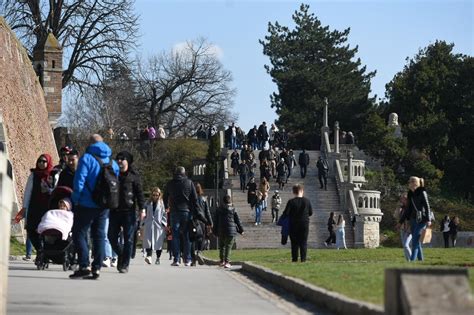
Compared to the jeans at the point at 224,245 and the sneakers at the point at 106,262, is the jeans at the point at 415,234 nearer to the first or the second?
the jeans at the point at 224,245

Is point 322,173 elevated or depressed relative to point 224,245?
elevated

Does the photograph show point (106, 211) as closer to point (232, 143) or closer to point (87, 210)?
point (87, 210)

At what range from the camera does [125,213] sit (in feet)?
67.7

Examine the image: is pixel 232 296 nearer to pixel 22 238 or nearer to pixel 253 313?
pixel 253 313

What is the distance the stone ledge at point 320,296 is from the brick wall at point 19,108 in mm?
19717

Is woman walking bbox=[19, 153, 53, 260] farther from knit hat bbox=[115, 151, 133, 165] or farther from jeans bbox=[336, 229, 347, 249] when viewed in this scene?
Result: jeans bbox=[336, 229, 347, 249]

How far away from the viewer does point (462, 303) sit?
10.6 meters

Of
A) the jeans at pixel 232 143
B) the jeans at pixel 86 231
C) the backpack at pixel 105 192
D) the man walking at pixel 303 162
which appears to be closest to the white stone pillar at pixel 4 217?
the backpack at pixel 105 192

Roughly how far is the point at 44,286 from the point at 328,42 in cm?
8116

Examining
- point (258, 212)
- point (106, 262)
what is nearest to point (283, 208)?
point (258, 212)

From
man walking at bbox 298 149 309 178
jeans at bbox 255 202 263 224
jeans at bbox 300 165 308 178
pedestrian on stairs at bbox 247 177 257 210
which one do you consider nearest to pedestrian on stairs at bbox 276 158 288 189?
man walking at bbox 298 149 309 178

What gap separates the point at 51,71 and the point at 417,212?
36.8 meters

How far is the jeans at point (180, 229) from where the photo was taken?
84.2ft

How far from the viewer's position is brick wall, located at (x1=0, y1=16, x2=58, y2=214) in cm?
4009
